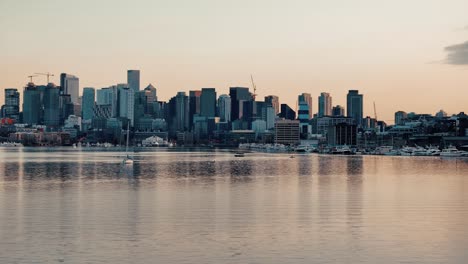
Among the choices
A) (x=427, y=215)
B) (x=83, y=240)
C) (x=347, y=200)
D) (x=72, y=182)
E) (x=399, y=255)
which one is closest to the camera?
(x=399, y=255)

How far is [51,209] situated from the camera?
52.5 m

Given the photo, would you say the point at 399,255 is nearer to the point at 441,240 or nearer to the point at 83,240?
the point at 441,240

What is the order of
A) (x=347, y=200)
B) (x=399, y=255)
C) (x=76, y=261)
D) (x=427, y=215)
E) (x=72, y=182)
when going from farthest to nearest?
(x=72, y=182), (x=347, y=200), (x=427, y=215), (x=399, y=255), (x=76, y=261)

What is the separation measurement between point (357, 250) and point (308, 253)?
2.86 meters

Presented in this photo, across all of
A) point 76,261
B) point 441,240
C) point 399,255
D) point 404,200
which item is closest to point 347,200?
point 404,200

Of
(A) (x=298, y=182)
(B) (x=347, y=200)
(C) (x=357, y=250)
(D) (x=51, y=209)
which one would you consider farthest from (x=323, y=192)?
(C) (x=357, y=250)

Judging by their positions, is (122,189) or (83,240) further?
(122,189)

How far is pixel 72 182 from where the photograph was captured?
8419cm

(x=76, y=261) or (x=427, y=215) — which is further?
(x=427, y=215)

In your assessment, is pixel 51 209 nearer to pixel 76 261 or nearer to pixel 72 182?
pixel 76 261

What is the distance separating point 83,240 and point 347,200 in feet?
99.0

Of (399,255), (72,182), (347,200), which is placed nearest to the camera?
(399,255)

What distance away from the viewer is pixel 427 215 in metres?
50.2

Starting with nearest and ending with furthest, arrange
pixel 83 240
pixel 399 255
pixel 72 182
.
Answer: pixel 399 255 < pixel 83 240 < pixel 72 182
